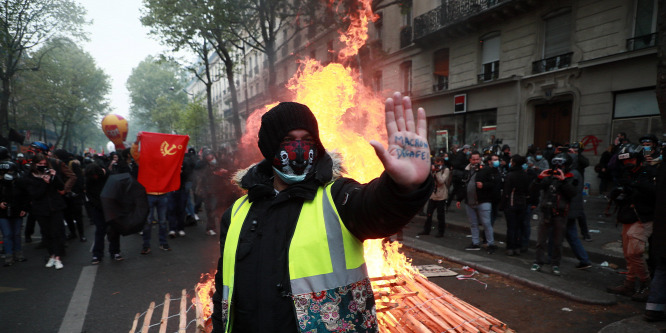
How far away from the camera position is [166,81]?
67500 millimetres

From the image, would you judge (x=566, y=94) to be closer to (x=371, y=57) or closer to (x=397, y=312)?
(x=371, y=57)

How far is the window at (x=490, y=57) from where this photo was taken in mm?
15953

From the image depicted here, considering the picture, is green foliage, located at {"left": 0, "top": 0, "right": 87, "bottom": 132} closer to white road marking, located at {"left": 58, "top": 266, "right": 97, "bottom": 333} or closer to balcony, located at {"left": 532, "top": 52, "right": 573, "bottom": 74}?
white road marking, located at {"left": 58, "top": 266, "right": 97, "bottom": 333}

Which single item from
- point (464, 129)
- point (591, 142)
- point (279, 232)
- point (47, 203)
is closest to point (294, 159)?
point (279, 232)

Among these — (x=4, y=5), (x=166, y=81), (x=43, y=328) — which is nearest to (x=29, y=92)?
(x=4, y=5)

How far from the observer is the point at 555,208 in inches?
224

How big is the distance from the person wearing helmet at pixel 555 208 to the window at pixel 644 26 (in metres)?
8.90

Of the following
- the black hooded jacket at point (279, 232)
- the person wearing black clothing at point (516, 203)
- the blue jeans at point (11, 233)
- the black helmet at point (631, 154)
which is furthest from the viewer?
the person wearing black clothing at point (516, 203)

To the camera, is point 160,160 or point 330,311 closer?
point 330,311

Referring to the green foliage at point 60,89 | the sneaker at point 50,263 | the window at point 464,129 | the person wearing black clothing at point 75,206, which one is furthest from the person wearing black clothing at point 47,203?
the green foliage at point 60,89

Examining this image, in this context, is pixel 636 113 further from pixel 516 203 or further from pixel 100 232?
pixel 100 232

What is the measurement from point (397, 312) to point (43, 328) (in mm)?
4345

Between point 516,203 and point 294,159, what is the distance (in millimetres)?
6297

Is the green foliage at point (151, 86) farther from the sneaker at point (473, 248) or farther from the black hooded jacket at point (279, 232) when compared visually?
the black hooded jacket at point (279, 232)
